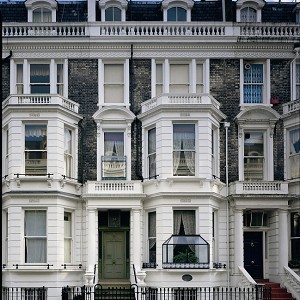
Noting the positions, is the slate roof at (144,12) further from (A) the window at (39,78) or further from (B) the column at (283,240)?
(B) the column at (283,240)

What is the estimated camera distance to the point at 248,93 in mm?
26016

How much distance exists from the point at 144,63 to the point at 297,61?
6.26m

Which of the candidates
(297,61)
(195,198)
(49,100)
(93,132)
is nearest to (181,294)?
(195,198)

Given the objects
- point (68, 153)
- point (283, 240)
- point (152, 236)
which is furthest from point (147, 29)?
point (283, 240)

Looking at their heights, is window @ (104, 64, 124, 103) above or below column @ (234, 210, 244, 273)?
above

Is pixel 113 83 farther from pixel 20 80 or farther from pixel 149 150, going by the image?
pixel 20 80

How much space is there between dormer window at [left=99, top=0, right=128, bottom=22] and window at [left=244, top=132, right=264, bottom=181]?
A: 7269 millimetres

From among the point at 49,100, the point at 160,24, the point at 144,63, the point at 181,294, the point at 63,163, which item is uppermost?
the point at 160,24

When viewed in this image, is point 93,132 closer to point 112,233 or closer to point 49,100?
point 49,100

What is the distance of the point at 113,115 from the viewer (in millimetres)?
25281

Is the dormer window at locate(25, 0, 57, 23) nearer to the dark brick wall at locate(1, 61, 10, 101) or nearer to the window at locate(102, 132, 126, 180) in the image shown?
the dark brick wall at locate(1, 61, 10, 101)

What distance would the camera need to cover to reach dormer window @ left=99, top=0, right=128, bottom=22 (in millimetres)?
26641

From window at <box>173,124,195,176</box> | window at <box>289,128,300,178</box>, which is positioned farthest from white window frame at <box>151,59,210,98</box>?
window at <box>289,128,300,178</box>

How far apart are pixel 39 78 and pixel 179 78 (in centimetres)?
570
